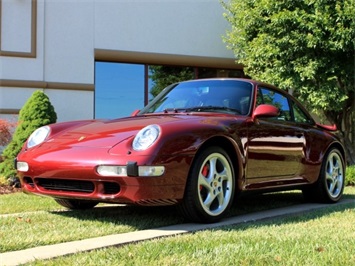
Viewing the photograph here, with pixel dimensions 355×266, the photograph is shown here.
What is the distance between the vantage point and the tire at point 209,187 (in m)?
4.28

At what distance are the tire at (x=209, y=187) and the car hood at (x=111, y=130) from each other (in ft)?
1.12

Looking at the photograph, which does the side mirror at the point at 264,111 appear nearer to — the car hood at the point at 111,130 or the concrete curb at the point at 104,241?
the car hood at the point at 111,130

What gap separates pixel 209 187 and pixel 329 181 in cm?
255

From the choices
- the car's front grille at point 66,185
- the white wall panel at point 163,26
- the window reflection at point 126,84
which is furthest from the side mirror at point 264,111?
the window reflection at point 126,84

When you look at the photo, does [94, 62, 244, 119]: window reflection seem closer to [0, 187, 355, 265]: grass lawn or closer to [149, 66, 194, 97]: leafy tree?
[149, 66, 194, 97]: leafy tree

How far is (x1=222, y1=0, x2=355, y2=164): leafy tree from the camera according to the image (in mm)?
9328

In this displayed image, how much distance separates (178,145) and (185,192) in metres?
0.43

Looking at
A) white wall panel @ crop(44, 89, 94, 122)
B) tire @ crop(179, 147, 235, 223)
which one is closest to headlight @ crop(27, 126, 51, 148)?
tire @ crop(179, 147, 235, 223)

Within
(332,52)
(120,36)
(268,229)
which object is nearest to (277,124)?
(268,229)

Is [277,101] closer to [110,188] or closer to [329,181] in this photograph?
[329,181]

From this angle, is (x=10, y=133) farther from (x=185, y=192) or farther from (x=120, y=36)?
(x=185, y=192)

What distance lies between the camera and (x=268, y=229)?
4215mm

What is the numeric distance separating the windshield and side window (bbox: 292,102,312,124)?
987 millimetres

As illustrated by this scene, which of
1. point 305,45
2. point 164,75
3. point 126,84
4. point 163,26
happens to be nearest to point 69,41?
point 126,84
